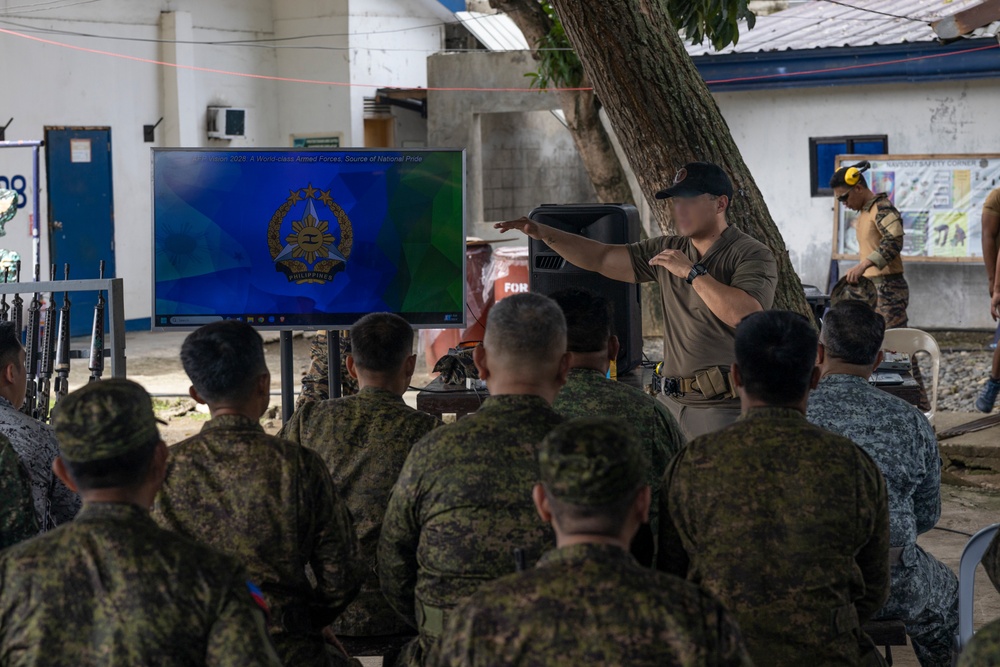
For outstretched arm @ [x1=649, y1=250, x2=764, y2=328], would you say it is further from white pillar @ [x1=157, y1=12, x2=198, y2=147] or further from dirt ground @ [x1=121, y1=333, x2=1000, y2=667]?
white pillar @ [x1=157, y1=12, x2=198, y2=147]

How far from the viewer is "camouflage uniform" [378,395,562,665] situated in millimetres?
2676

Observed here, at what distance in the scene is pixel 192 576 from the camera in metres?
2.04

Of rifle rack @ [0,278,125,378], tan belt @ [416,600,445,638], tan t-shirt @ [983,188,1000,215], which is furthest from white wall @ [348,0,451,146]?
tan belt @ [416,600,445,638]

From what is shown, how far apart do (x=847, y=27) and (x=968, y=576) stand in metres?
9.86

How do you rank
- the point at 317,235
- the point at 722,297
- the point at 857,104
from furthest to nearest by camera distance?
the point at 857,104
the point at 317,235
the point at 722,297

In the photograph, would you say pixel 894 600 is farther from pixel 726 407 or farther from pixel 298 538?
pixel 298 538

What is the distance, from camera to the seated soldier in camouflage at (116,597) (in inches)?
79.2

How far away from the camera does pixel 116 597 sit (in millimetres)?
2018

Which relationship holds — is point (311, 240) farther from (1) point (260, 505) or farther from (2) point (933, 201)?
(2) point (933, 201)

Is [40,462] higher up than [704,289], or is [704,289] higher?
[704,289]

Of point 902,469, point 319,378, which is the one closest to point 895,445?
point 902,469

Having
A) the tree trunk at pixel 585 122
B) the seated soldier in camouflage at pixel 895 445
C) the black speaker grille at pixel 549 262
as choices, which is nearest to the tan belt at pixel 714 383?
the seated soldier in camouflage at pixel 895 445

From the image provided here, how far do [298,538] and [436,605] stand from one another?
357 millimetres

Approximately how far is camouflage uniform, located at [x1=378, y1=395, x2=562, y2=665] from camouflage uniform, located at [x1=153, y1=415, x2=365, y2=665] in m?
0.17
